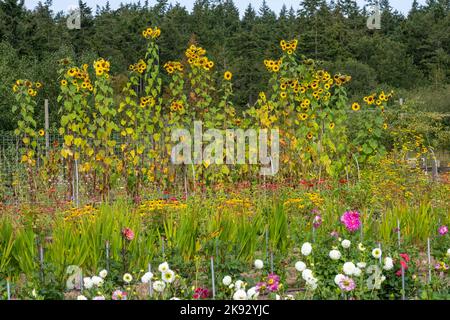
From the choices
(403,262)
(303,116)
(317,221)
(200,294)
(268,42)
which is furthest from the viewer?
(268,42)

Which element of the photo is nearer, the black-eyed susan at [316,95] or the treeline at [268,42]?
the black-eyed susan at [316,95]

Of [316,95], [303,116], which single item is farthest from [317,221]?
[316,95]

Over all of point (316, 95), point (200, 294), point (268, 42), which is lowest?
point (200, 294)

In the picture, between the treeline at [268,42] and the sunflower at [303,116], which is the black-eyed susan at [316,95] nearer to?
the sunflower at [303,116]

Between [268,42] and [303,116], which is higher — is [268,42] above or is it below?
above

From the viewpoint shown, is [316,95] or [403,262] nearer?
[403,262]

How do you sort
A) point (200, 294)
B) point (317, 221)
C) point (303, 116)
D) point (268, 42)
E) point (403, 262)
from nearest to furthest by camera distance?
point (200, 294)
point (403, 262)
point (317, 221)
point (303, 116)
point (268, 42)

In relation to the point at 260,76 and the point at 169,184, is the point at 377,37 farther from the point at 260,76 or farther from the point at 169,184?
the point at 169,184

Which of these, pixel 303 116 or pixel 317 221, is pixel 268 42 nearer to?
pixel 303 116

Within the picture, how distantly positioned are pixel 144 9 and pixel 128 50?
4.26m

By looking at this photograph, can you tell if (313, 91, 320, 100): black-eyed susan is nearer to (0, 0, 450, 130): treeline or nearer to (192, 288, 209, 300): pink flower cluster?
(192, 288, 209, 300): pink flower cluster

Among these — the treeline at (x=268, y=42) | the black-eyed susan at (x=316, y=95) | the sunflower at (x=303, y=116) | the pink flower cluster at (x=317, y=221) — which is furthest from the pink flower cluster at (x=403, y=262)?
the treeline at (x=268, y=42)

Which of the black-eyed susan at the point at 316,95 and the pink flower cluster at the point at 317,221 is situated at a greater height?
the black-eyed susan at the point at 316,95
